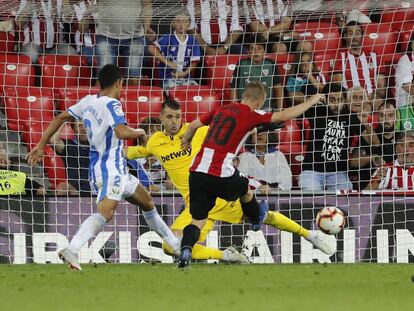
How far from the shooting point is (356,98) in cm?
1489

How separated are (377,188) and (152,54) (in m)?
3.69

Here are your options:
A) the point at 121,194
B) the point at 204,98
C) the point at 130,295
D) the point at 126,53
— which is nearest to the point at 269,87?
the point at 204,98

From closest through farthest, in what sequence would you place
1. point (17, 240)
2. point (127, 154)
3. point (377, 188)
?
1. point (127, 154)
2. point (17, 240)
3. point (377, 188)

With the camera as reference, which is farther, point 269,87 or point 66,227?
point 269,87

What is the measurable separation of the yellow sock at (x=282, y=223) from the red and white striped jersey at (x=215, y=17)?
4.10 metres

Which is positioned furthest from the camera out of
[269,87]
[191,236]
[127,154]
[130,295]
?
[269,87]

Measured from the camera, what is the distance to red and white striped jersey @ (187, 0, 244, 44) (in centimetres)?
1501

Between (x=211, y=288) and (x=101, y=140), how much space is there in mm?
2583

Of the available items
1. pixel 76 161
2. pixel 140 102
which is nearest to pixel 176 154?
pixel 76 161

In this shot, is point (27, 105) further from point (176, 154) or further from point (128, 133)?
point (128, 133)

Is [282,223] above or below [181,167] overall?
below

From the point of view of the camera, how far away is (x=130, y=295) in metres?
7.83

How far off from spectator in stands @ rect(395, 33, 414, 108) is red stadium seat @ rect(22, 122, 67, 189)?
4609mm

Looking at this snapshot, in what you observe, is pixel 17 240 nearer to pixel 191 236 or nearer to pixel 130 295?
pixel 191 236
